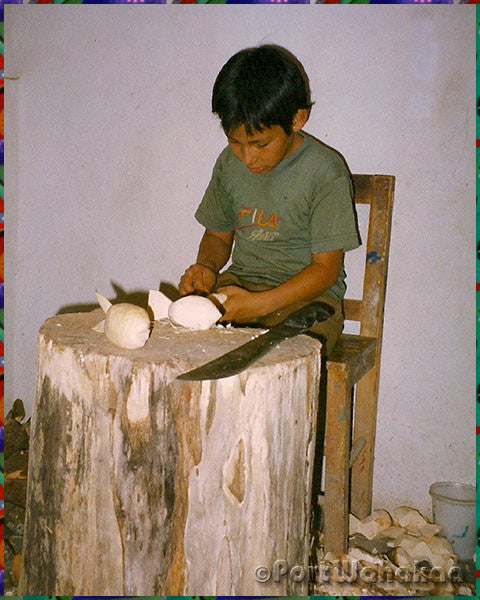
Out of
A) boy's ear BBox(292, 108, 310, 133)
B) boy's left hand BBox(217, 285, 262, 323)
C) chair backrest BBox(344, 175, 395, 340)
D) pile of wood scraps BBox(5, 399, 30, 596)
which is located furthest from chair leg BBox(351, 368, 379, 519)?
pile of wood scraps BBox(5, 399, 30, 596)

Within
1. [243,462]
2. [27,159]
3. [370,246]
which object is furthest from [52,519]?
[27,159]

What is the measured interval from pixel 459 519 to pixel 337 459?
0.45m

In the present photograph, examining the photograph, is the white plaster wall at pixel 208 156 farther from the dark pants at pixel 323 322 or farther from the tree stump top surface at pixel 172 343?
the tree stump top surface at pixel 172 343

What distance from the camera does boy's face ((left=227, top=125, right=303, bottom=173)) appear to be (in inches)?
46.9

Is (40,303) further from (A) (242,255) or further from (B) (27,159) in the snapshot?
(A) (242,255)

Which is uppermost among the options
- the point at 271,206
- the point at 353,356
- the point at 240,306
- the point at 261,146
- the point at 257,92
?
the point at 257,92

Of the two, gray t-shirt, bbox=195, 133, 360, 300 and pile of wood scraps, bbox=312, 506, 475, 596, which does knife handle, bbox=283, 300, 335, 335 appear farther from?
pile of wood scraps, bbox=312, 506, 475, 596

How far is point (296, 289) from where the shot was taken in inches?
50.3

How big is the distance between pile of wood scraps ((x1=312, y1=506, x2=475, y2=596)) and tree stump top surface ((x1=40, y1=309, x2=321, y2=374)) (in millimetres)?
679

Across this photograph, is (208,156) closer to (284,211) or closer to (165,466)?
(284,211)

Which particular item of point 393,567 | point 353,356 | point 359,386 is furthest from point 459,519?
point 353,356

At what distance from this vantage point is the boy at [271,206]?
46.6 inches

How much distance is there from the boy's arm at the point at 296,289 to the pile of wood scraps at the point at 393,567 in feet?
1.93

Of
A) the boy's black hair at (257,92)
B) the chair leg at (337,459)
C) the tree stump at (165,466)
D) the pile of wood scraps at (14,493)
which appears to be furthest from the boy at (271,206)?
the pile of wood scraps at (14,493)
